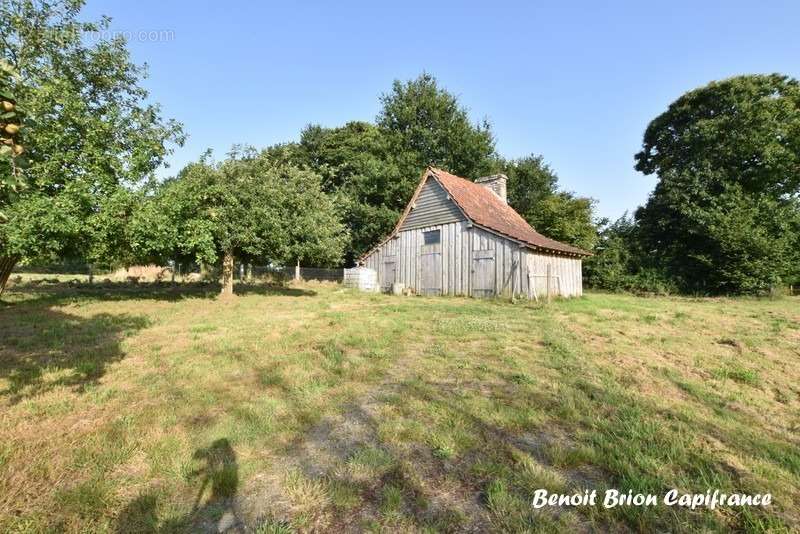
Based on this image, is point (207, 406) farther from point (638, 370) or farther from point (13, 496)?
point (638, 370)

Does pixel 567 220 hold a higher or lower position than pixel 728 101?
lower

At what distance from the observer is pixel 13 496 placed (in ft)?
9.03

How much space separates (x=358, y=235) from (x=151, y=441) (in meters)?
30.1

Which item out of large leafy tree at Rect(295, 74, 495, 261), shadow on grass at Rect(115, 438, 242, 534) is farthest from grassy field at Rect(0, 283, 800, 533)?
large leafy tree at Rect(295, 74, 495, 261)

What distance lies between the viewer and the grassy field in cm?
268

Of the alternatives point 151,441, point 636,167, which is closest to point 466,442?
point 151,441

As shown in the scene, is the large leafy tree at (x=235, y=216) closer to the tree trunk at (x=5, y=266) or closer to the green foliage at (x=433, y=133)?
the tree trunk at (x=5, y=266)

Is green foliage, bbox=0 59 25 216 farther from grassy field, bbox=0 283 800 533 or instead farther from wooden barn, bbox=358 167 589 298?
wooden barn, bbox=358 167 589 298

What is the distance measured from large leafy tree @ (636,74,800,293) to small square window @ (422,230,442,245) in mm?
18418

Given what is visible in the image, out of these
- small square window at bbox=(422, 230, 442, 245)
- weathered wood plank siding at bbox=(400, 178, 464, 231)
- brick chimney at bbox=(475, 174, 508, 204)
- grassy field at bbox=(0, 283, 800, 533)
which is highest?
brick chimney at bbox=(475, 174, 508, 204)

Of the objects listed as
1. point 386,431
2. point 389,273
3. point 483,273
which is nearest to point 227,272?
point 389,273

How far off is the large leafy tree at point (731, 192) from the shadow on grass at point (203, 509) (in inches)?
1209

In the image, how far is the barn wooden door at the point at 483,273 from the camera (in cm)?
1817

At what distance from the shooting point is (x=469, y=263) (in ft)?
62.6
